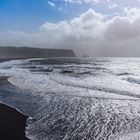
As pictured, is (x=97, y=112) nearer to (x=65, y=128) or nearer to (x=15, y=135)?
(x=65, y=128)

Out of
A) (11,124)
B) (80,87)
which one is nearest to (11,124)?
(11,124)

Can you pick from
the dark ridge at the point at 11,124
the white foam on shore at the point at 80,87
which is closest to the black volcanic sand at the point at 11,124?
the dark ridge at the point at 11,124

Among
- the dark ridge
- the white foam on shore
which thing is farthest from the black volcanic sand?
the white foam on shore

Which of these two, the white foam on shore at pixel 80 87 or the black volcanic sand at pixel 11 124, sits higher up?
the black volcanic sand at pixel 11 124

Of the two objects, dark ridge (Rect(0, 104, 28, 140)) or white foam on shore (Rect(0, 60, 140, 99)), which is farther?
white foam on shore (Rect(0, 60, 140, 99))

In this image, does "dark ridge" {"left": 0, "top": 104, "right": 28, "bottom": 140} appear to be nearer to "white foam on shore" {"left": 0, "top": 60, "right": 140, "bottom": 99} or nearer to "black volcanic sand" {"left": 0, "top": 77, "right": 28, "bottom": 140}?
"black volcanic sand" {"left": 0, "top": 77, "right": 28, "bottom": 140}

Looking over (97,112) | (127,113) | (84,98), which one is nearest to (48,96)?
(84,98)

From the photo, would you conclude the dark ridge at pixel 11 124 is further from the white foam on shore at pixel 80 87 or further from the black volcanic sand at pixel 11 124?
the white foam on shore at pixel 80 87

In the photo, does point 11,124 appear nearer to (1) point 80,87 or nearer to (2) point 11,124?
(2) point 11,124
